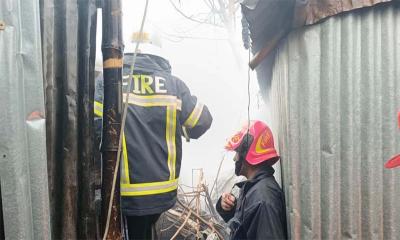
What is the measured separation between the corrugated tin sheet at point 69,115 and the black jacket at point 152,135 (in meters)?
1.12

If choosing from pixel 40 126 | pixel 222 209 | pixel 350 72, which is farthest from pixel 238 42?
pixel 40 126

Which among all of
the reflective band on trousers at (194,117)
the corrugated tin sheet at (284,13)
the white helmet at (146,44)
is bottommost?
the reflective band on trousers at (194,117)

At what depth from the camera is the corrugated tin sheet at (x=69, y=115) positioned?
1.67 meters

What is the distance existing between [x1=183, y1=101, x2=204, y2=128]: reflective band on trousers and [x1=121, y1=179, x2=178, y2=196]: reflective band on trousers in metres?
0.66

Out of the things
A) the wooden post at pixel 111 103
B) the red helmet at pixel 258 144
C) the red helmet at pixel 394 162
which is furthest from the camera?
the red helmet at pixel 258 144

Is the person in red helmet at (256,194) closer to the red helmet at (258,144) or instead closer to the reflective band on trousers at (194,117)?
the red helmet at (258,144)

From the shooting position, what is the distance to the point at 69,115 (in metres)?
1.71

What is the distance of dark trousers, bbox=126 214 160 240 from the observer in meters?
3.17

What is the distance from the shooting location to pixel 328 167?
2.01 metres

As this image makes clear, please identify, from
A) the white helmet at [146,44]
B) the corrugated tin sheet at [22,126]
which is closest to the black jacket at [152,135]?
the white helmet at [146,44]

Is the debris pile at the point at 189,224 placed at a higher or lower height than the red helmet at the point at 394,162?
lower

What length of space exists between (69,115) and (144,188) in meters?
1.47

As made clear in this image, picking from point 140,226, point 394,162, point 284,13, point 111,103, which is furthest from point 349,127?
point 140,226

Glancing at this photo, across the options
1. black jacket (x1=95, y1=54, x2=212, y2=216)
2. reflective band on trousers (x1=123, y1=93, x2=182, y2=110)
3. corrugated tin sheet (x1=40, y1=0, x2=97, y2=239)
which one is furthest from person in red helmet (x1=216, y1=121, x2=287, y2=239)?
corrugated tin sheet (x1=40, y1=0, x2=97, y2=239)
